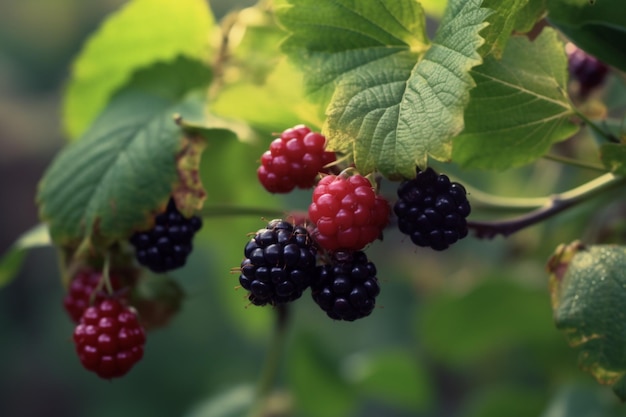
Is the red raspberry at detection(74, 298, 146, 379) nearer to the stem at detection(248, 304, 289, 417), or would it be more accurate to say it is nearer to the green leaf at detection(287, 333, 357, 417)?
the stem at detection(248, 304, 289, 417)

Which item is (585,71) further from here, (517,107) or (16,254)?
(16,254)

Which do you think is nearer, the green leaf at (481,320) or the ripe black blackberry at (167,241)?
the ripe black blackberry at (167,241)

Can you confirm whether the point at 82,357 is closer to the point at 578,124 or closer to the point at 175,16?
the point at 175,16

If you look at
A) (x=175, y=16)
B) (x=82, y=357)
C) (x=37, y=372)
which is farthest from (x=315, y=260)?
(x=37, y=372)

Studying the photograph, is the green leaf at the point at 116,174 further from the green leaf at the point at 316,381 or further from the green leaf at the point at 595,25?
the green leaf at the point at 316,381

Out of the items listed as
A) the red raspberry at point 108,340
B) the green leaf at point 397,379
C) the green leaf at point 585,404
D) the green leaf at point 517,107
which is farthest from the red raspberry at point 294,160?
the green leaf at point 397,379

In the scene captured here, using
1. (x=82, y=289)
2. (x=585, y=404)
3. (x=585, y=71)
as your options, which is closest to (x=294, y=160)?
(x=82, y=289)

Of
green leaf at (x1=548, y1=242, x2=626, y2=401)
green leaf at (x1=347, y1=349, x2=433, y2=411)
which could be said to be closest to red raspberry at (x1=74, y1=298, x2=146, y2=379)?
green leaf at (x1=548, y1=242, x2=626, y2=401)
